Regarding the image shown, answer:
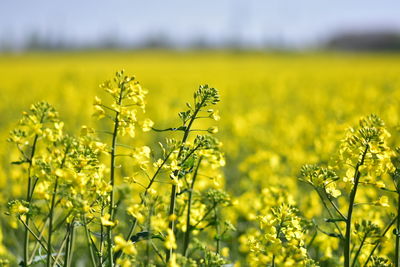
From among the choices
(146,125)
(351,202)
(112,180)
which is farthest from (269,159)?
(112,180)

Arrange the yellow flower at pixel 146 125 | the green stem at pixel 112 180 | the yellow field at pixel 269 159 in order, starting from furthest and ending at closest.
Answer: the yellow field at pixel 269 159
the yellow flower at pixel 146 125
the green stem at pixel 112 180

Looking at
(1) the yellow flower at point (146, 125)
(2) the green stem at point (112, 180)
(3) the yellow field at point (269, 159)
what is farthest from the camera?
(3) the yellow field at point (269, 159)

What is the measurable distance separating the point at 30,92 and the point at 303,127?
23.7 feet

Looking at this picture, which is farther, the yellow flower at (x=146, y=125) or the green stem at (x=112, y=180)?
the yellow flower at (x=146, y=125)

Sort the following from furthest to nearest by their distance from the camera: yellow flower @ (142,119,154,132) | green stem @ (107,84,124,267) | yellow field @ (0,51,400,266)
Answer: yellow field @ (0,51,400,266)
yellow flower @ (142,119,154,132)
green stem @ (107,84,124,267)

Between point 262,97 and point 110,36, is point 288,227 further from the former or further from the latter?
point 110,36

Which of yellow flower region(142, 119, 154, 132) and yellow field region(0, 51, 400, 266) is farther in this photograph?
yellow field region(0, 51, 400, 266)

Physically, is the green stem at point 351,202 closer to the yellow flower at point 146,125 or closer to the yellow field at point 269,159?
the yellow field at point 269,159

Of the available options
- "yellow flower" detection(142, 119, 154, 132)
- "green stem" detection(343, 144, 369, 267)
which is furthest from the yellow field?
"yellow flower" detection(142, 119, 154, 132)

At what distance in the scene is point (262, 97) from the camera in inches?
443

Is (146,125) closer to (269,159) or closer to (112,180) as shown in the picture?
(112,180)

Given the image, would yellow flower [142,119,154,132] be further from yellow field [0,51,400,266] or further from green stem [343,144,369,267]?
green stem [343,144,369,267]

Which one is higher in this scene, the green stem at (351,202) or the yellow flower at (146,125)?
the yellow flower at (146,125)

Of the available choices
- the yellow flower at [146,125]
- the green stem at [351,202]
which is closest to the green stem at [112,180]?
the yellow flower at [146,125]
